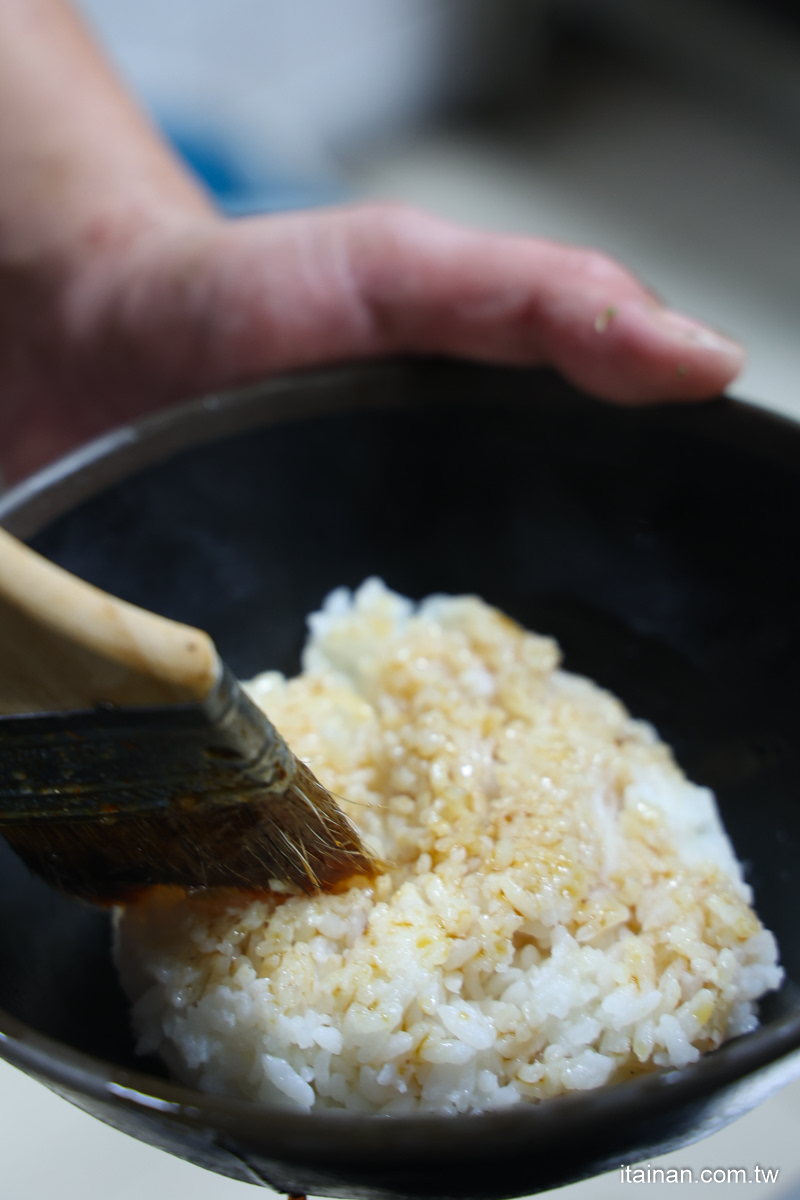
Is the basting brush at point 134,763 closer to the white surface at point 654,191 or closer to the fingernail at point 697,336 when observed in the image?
the fingernail at point 697,336

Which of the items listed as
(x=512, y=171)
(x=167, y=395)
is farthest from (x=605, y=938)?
(x=512, y=171)

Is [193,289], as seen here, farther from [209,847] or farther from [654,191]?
[654,191]

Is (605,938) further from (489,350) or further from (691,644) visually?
(489,350)

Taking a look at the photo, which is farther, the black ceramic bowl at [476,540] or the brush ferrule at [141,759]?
the black ceramic bowl at [476,540]

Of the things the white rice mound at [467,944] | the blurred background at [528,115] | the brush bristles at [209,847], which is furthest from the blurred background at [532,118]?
the brush bristles at [209,847]

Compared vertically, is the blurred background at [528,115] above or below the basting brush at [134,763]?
above

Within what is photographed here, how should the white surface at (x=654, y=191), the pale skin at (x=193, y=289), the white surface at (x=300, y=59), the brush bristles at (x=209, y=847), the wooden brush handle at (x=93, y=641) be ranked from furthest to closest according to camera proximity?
the white surface at (x=300, y=59), the white surface at (x=654, y=191), the pale skin at (x=193, y=289), the brush bristles at (x=209, y=847), the wooden brush handle at (x=93, y=641)
